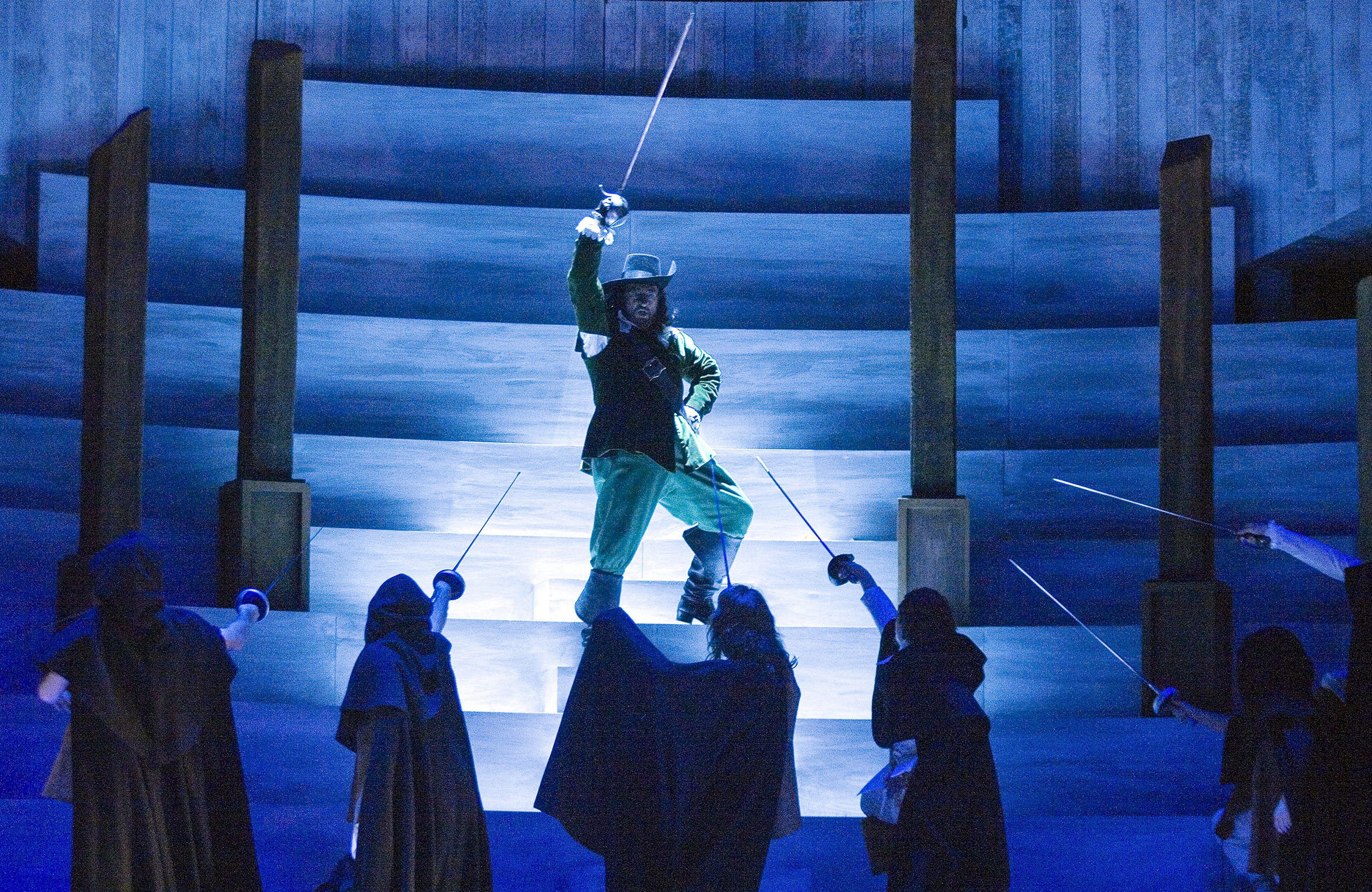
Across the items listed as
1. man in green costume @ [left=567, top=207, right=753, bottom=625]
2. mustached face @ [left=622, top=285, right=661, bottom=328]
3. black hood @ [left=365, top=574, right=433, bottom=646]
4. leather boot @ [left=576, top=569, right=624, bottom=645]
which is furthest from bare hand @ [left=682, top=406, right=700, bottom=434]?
black hood @ [left=365, top=574, right=433, bottom=646]

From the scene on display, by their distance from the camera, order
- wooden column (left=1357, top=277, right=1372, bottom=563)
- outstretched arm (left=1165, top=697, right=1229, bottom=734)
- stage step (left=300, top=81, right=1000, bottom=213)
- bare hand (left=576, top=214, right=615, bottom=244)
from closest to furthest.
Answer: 1. outstretched arm (left=1165, top=697, right=1229, bottom=734)
2. bare hand (left=576, top=214, right=615, bottom=244)
3. wooden column (left=1357, top=277, right=1372, bottom=563)
4. stage step (left=300, top=81, right=1000, bottom=213)

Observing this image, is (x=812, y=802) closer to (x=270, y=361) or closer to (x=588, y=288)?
(x=588, y=288)

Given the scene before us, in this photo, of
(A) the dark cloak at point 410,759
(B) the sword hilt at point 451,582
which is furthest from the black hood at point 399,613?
(B) the sword hilt at point 451,582

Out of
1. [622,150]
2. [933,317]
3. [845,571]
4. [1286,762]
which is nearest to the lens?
[1286,762]

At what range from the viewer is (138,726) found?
14.1 ft

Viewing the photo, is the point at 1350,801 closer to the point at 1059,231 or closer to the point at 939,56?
the point at 939,56

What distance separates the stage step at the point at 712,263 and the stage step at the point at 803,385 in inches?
15.8

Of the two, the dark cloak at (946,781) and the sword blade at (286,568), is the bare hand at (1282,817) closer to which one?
the dark cloak at (946,781)

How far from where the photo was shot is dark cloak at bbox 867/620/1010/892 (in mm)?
4230

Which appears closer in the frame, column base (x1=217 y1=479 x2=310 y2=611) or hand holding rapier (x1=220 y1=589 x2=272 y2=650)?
hand holding rapier (x1=220 y1=589 x2=272 y2=650)

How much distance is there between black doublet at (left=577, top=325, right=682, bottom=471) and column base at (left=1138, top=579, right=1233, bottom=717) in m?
2.03

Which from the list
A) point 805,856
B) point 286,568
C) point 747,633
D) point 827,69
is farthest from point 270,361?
point 827,69

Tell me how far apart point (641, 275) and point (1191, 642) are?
2606mm

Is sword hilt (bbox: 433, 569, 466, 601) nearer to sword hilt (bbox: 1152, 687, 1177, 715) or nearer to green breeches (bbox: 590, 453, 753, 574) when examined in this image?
green breeches (bbox: 590, 453, 753, 574)
